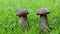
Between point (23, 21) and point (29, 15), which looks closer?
point (23, 21)

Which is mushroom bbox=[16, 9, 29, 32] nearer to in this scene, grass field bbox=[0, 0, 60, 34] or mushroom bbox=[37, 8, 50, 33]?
grass field bbox=[0, 0, 60, 34]

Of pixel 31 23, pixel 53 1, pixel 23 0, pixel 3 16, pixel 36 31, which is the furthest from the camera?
pixel 23 0

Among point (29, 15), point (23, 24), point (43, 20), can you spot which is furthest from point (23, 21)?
point (29, 15)

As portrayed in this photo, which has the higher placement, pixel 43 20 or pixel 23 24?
pixel 43 20

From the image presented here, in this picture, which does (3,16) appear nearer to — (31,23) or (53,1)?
(31,23)

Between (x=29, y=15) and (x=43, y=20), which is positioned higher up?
(x=43, y=20)

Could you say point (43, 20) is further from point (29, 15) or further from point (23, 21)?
point (29, 15)

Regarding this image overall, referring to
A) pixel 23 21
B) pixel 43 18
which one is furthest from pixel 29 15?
pixel 43 18

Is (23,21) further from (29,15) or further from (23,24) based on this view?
(29,15)

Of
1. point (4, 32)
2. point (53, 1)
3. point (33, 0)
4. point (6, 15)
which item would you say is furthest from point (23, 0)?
point (4, 32)
